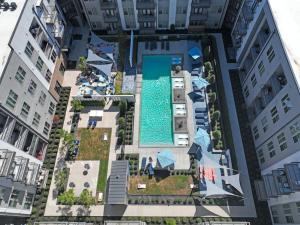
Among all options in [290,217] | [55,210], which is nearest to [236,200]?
[290,217]

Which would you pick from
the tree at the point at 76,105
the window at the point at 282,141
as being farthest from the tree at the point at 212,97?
the tree at the point at 76,105

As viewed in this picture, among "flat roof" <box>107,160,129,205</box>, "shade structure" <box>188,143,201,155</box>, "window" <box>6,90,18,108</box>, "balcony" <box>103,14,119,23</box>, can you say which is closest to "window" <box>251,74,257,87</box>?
"shade structure" <box>188,143,201,155</box>

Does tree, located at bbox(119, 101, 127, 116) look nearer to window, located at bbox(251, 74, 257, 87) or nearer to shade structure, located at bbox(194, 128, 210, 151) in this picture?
shade structure, located at bbox(194, 128, 210, 151)

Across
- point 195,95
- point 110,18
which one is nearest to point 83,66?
point 110,18

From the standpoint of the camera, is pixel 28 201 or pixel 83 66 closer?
pixel 28 201

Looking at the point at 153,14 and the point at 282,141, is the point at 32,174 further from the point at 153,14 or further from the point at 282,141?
the point at 153,14

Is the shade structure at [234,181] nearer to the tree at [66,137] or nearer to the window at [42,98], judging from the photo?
the tree at [66,137]

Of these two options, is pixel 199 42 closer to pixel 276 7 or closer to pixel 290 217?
pixel 276 7

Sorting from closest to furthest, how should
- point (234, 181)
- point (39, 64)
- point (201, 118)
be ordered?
point (234, 181), point (39, 64), point (201, 118)
